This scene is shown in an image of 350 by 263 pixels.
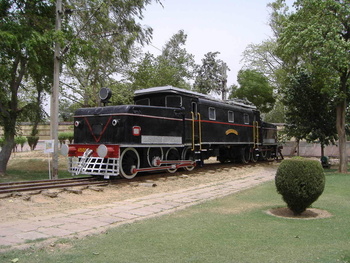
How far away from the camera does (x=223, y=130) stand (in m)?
17.6

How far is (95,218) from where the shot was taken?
702 cm

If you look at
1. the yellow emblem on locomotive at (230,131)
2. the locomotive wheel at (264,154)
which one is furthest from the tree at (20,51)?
the locomotive wheel at (264,154)

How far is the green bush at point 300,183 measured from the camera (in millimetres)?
6922

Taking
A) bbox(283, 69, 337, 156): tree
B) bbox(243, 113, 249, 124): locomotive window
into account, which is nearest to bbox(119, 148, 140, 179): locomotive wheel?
bbox(243, 113, 249, 124): locomotive window

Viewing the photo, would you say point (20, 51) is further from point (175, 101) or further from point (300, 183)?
point (300, 183)

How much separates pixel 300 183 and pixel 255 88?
97.0 ft

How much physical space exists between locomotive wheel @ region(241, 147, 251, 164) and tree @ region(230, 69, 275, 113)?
15.4m

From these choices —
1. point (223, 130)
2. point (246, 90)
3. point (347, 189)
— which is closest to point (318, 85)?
point (223, 130)

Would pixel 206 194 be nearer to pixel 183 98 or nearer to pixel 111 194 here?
pixel 111 194

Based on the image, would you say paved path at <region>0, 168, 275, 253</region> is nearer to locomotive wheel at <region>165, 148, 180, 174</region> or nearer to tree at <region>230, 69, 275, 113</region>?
locomotive wheel at <region>165, 148, 180, 174</region>

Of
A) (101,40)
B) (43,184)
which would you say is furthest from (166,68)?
(43,184)

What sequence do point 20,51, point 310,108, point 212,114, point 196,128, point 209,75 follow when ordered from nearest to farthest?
point 20,51 → point 196,128 → point 212,114 → point 310,108 → point 209,75

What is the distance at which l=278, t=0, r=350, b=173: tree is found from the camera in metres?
14.9

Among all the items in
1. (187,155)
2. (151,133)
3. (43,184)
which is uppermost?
(151,133)
